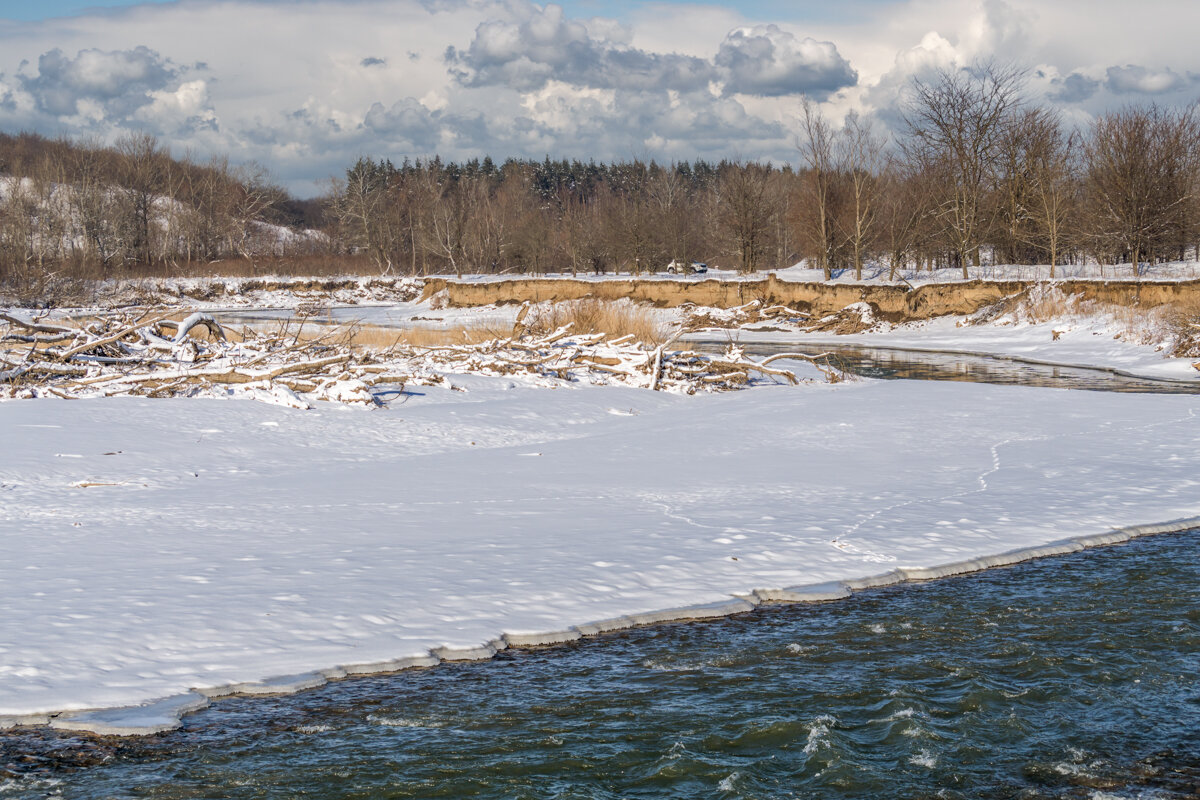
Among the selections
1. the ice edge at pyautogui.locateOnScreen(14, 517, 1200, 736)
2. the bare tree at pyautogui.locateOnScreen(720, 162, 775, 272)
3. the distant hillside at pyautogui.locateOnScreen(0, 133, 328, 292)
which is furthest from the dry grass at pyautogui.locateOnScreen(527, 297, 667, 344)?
the distant hillside at pyautogui.locateOnScreen(0, 133, 328, 292)

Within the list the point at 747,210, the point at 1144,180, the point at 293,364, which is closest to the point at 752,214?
the point at 747,210

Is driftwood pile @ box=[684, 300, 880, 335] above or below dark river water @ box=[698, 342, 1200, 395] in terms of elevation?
above

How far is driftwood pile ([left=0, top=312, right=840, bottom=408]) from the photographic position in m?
12.6

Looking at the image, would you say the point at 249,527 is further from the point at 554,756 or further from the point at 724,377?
the point at 724,377

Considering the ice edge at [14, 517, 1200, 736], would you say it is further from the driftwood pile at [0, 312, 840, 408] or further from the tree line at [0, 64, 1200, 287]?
the tree line at [0, 64, 1200, 287]

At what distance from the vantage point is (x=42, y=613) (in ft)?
17.2

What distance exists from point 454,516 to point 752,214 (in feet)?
144

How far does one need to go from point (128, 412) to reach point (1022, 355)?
21.8 meters

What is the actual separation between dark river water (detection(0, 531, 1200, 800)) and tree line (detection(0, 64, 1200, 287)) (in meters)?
34.3

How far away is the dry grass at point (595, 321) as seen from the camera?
18828mm

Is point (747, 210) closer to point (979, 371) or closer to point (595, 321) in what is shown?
point (979, 371)

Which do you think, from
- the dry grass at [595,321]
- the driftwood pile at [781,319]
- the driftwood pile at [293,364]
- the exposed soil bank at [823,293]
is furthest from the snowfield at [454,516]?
the driftwood pile at [781,319]

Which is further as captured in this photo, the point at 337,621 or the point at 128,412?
the point at 128,412

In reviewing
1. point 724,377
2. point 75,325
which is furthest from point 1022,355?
point 75,325
